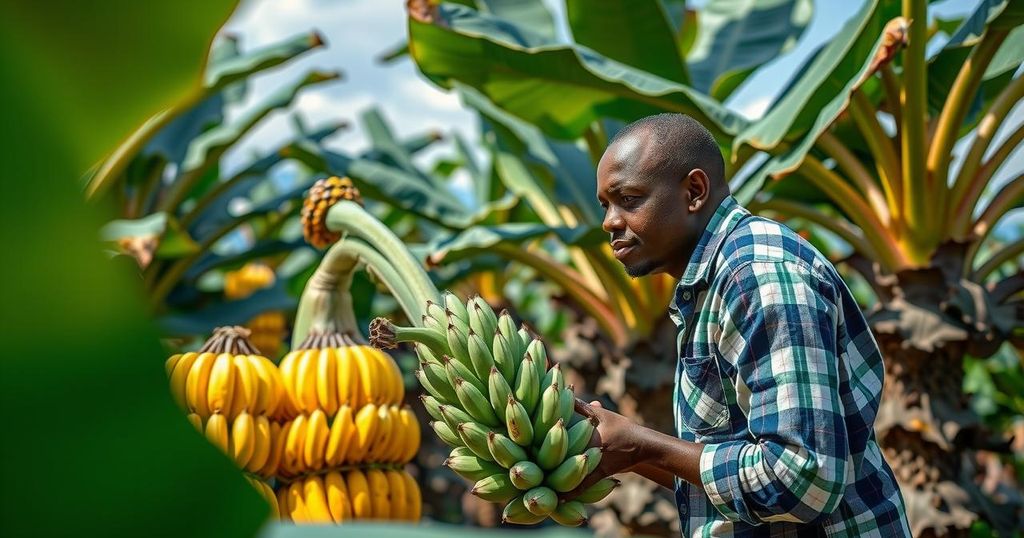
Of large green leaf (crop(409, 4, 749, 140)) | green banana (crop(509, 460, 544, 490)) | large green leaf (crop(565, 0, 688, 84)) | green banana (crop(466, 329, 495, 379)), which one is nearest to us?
green banana (crop(509, 460, 544, 490))

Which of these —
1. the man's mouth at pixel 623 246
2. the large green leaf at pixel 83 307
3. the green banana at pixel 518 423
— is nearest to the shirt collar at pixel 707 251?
the man's mouth at pixel 623 246

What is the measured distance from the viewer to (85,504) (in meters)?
0.45

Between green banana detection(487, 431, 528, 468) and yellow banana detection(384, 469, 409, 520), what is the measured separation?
73 centimetres

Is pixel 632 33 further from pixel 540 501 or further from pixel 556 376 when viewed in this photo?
pixel 540 501

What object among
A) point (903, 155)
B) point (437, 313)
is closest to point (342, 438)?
point (437, 313)

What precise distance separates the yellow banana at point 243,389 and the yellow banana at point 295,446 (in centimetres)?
11

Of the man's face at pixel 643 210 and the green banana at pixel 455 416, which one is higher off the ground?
the man's face at pixel 643 210

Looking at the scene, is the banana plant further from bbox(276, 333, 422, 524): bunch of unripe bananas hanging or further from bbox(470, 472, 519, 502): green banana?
bbox(470, 472, 519, 502): green banana

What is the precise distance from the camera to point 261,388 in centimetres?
213

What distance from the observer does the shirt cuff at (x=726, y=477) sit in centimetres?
150

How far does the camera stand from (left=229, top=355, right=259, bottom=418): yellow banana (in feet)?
6.84

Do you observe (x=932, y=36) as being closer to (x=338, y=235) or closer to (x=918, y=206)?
(x=918, y=206)

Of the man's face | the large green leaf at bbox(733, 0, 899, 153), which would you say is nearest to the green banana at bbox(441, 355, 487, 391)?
the man's face

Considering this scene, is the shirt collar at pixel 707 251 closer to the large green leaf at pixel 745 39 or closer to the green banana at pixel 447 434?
the green banana at pixel 447 434
